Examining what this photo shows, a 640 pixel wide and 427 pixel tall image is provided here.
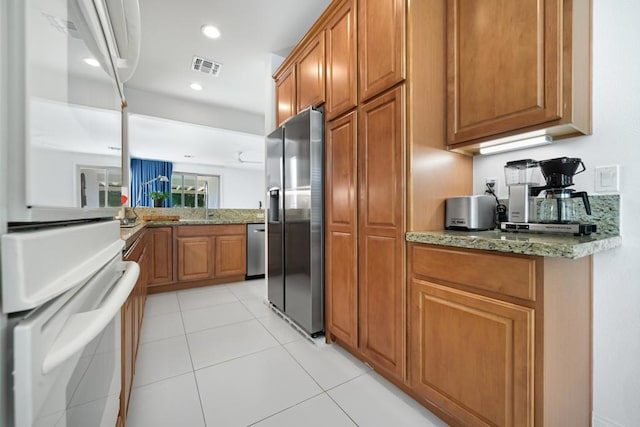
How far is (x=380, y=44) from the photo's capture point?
1.55 meters

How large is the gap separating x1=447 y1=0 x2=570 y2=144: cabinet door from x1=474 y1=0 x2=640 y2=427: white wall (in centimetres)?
30

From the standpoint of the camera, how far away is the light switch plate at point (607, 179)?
1185 millimetres

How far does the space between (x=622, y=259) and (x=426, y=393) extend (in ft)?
3.56

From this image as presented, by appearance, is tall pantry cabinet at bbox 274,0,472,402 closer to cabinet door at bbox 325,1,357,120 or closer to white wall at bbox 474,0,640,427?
cabinet door at bbox 325,1,357,120

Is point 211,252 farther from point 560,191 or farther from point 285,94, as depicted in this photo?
point 560,191

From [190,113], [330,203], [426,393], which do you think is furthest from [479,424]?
[190,113]

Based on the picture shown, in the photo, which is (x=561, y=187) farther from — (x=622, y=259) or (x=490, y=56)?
(x=490, y=56)

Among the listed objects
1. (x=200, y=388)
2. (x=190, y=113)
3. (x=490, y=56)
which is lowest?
(x=200, y=388)

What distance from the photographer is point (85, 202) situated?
0.57 metres

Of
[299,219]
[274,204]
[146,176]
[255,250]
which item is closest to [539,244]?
[299,219]

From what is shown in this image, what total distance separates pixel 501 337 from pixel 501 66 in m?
1.28

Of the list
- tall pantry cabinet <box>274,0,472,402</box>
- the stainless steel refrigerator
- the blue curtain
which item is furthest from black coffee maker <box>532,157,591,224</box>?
the blue curtain

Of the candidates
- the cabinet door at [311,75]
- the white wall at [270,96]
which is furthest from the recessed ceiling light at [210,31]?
the cabinet door at [311,75]

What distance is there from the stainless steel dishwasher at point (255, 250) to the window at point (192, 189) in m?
5.56
